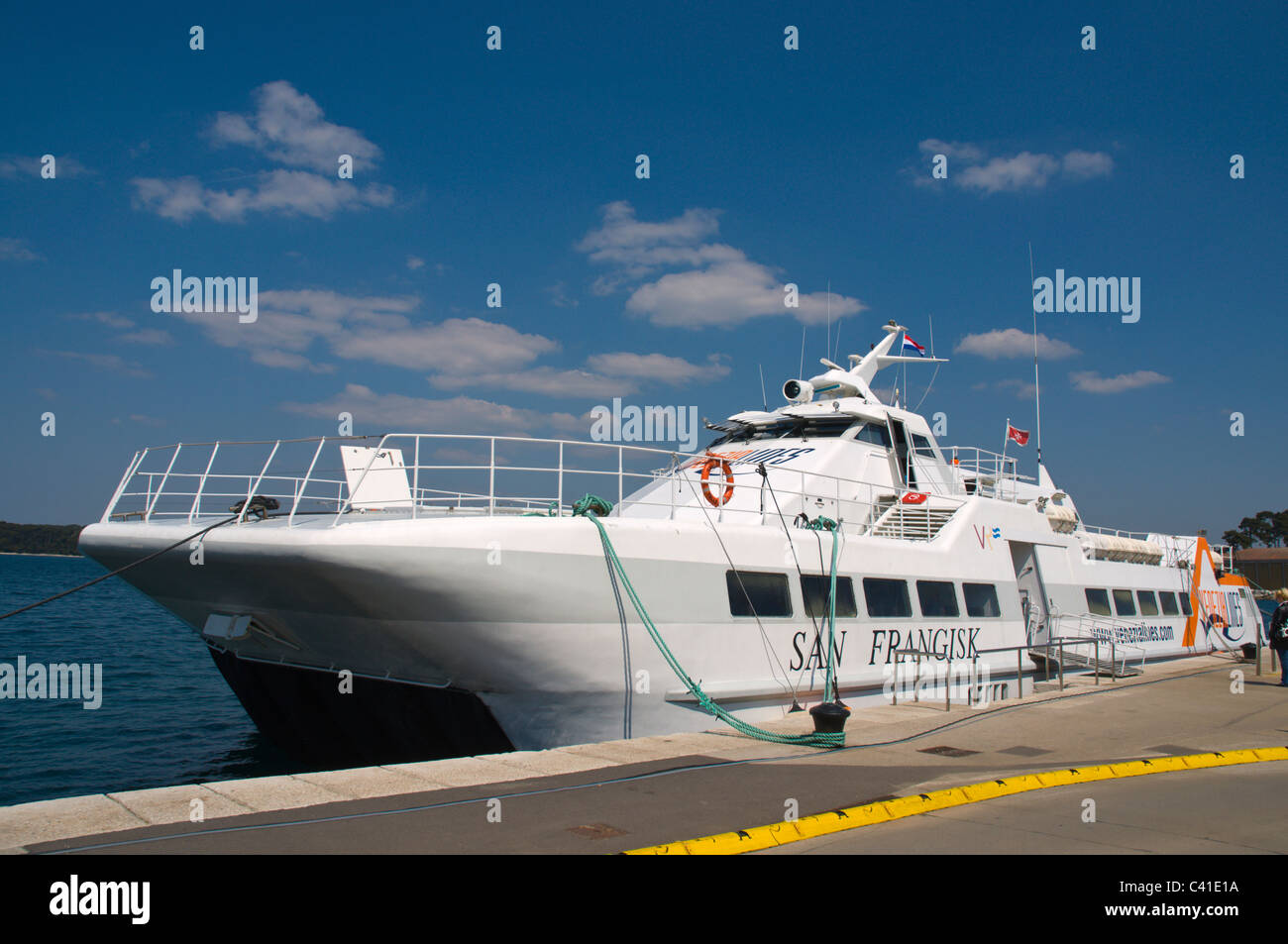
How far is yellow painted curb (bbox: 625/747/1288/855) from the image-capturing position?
5.52m

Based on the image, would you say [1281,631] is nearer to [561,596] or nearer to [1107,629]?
[1107,629]

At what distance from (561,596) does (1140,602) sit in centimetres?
1690

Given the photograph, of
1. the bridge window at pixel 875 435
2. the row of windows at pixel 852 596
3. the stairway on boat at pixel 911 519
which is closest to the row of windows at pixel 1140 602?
the row of windows at pixel 852 596

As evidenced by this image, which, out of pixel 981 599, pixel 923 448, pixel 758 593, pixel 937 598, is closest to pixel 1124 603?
pixel 981 599

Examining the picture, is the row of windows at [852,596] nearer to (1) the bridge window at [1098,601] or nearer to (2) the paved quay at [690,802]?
(2) the paved quay at [690,802]

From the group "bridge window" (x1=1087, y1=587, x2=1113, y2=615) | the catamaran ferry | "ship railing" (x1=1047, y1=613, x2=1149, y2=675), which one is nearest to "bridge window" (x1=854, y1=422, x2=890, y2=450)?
the catamaran ferry

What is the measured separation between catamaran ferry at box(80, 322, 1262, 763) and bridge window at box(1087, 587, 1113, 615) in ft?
11.5

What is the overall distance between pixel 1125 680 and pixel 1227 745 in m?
6.68

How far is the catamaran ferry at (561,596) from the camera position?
921 cm

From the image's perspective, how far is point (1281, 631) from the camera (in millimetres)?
14570

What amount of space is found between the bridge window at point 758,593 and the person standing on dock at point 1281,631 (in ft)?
28.5

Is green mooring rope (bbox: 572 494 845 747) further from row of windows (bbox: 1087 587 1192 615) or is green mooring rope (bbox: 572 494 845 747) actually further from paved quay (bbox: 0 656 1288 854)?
row of windows (bbox: 1087 587 1192 615)
